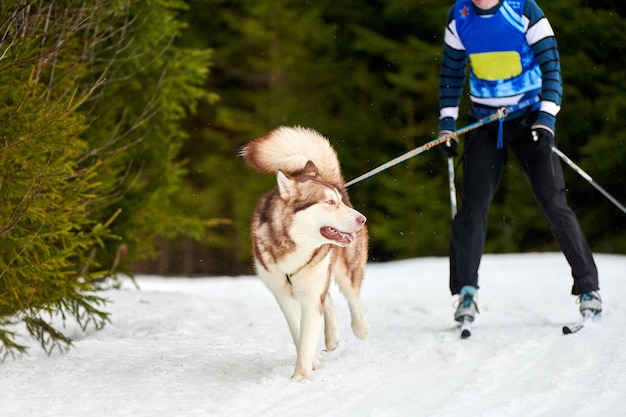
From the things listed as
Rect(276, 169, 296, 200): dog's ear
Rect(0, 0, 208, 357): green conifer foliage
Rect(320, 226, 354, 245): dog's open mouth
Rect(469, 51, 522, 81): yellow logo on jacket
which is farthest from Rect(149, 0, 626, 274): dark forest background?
Rect(320, 226, 354, 245): dog's open mouth

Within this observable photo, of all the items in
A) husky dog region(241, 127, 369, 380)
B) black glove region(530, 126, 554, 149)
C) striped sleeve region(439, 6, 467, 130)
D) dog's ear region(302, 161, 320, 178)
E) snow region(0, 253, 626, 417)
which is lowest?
snow region(0, 253, 626, 417)

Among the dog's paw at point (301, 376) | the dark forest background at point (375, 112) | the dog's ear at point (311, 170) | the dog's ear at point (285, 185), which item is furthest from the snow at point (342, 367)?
the dark forest background at point (375, 112)

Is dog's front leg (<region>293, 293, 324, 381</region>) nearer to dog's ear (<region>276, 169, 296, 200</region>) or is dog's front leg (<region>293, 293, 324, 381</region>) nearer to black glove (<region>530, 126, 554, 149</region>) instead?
dog's ear (<region>276, 169, 296, 200</region>)

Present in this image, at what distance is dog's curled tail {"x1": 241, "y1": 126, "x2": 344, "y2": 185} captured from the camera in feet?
15.8

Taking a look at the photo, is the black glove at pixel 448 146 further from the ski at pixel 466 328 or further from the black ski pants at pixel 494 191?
the ski at pixel 466 328

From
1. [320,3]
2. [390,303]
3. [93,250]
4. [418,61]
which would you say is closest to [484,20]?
[390,303]

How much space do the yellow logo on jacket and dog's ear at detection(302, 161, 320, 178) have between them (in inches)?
57.1

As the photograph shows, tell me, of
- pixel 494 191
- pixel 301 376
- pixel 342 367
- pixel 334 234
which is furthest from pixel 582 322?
pixel 301 376

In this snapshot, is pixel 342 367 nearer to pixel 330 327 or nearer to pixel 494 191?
pixel 330 327

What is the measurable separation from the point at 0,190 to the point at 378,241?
1086 centimetres

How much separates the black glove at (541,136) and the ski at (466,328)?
3.78ft

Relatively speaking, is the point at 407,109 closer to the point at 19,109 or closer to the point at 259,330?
the point at 259,330

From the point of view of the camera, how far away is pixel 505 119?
5617 mm

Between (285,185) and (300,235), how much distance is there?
255 millimetres
